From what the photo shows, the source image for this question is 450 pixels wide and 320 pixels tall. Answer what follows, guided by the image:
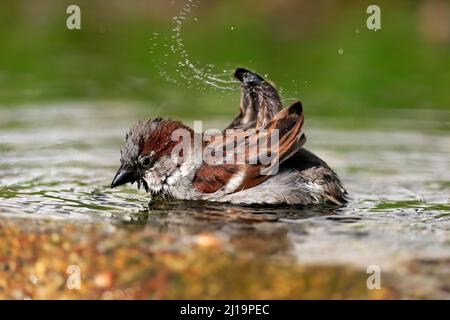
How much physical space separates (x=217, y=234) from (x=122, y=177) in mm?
1542

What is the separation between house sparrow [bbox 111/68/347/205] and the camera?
702 centimetres

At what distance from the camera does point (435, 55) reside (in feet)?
47.6

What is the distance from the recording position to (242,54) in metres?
14.0

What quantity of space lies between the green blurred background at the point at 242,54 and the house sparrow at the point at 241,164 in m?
1.94

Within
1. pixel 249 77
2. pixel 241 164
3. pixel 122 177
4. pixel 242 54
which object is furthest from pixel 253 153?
pixel 242 54

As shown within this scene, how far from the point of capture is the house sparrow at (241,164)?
702 centimetres

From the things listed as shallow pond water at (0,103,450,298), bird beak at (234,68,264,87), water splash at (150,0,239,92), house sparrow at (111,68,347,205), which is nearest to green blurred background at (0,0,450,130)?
water splash at (150,0,239,92)

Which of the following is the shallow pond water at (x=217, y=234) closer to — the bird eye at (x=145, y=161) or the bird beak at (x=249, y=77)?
the bird eye at (x=145, y=161)

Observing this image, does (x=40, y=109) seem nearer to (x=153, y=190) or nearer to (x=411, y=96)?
(x=153, y=190)

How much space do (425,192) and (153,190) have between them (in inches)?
92.2

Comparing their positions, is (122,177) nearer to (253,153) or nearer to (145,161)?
(145,161)

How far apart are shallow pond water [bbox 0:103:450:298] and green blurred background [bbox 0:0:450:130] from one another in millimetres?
1787

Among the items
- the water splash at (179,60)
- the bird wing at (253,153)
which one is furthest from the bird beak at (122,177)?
the water splash at (179,60)

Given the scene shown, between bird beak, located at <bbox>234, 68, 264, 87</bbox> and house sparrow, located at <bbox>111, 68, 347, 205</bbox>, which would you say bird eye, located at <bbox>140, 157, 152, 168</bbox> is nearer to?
house sparrow, located at <bbox>111, 68, 347, 205</bbox>
